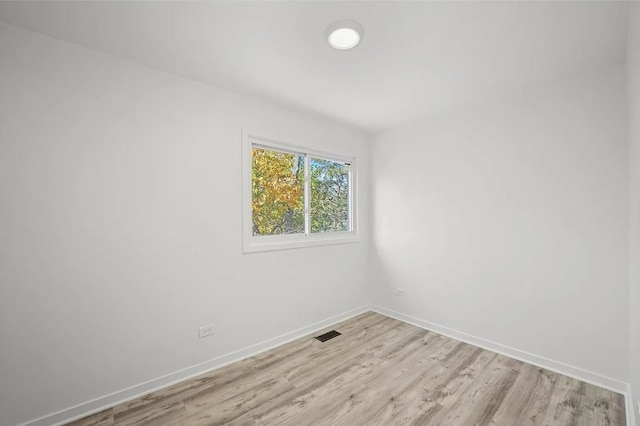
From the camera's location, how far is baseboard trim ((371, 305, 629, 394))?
211 cm

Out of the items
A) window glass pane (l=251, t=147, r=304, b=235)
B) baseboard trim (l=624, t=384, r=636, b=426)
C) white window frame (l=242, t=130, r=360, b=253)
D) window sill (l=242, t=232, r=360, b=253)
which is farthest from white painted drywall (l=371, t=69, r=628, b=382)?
window glass pane (l=251, t=147, r=304, b=235)

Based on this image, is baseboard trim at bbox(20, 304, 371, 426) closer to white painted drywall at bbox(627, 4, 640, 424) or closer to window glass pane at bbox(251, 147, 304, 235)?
window glass pane at bbox(251, 147, 304, 235)

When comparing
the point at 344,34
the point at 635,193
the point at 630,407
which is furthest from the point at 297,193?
the point at 630,407

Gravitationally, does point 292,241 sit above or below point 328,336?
above

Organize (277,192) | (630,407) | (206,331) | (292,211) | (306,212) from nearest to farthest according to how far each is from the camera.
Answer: (630,407) → (206,331) → (277,192) → (292,211) → (306,212)

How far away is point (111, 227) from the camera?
1.96m

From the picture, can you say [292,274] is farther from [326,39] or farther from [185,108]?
[326,39]

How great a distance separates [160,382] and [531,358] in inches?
126

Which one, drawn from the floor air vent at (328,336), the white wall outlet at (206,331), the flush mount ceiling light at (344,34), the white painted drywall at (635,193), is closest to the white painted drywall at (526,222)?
the white painted drywall at (635,193)

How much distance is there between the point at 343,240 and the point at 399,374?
1650 mm

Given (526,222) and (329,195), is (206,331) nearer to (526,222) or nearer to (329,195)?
(329,195)

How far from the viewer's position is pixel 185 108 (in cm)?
231

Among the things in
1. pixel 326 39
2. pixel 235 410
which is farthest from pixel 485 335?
pixel 326 39

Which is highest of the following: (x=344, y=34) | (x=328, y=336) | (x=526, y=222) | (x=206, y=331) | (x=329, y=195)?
(x=344, y=34)
